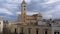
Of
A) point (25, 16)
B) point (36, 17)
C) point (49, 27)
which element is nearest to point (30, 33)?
point (49, 27)

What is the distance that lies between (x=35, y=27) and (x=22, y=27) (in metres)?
1.86

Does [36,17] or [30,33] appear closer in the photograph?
[30,33]

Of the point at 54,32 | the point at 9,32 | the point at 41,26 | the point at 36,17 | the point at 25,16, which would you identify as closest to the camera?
the point at 54,32

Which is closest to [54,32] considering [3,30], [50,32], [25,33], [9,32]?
[50,32]

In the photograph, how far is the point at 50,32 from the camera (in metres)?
22.4

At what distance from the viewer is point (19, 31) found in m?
24.8

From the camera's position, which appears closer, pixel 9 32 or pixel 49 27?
pixel 49 27

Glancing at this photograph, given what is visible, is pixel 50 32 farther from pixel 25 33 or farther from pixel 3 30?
pixel 3 30

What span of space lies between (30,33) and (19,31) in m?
1.85

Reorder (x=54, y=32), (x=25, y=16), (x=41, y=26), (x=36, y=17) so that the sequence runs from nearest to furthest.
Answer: (x=54, y=32) → (x=41, y=26) → (x=36, y=17) → (x=25, y=16)

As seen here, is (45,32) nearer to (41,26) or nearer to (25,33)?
(41,26)

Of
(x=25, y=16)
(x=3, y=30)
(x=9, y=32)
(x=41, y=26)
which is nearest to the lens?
(x=41, y=26)

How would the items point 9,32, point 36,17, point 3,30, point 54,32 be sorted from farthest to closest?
point 36,17
point 3,30
point 9,32
point 54,32

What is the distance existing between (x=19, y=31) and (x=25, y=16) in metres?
13.3
